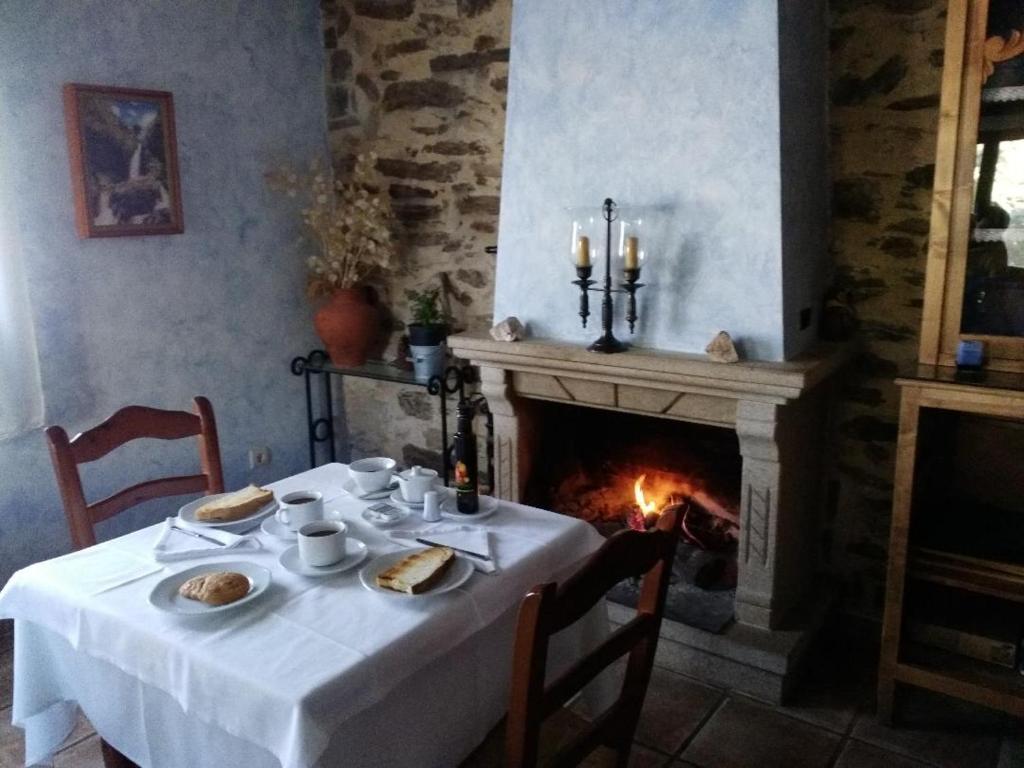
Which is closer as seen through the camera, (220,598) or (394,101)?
(220,598)

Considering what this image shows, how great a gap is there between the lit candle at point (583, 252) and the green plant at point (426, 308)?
3.25 ft

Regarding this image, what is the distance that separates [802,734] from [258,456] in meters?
2.49

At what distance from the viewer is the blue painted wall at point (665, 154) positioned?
90.4 inches

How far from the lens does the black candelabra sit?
2447 mm

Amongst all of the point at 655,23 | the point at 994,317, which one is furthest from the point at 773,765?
the point at 655,23

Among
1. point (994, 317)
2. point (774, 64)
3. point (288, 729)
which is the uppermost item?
point (774, 64)

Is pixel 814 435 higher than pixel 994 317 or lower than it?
lower

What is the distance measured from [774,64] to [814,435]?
115 centimetres

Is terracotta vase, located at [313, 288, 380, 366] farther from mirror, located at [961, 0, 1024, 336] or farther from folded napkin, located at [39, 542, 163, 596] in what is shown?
mirror, located at [961, 0, 1024, 336]

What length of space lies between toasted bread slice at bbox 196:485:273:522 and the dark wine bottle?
17.9 inches

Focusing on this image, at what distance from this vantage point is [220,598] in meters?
1.42

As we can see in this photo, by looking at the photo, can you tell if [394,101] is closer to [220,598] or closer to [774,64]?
[774,64]

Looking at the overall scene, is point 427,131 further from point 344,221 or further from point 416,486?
point 416,486

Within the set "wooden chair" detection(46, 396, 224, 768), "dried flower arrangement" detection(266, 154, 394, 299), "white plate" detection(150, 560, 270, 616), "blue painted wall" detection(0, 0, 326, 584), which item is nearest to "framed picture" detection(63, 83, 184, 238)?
"blue painted wall" detection(0, 0, 326, 584)
